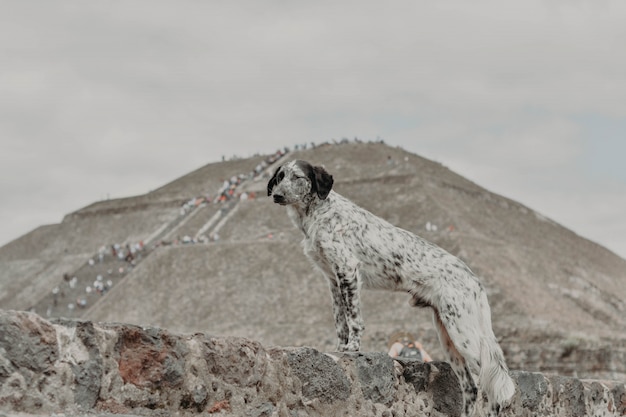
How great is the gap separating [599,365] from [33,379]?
143 feet

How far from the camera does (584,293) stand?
61.9 metres

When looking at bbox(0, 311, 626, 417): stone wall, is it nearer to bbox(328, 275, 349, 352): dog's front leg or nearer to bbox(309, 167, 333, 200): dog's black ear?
bbox(328, 275, 349, 352): dog's front leg

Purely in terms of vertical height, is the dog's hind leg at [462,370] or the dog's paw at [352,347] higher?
the dog's paw at [352,347]

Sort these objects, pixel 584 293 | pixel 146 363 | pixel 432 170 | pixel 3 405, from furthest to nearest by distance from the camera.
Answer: pixel 432 170
pixel 584 293
pixel 146 363
pixel 3 405

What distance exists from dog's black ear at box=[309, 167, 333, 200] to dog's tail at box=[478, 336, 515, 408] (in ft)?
5.31

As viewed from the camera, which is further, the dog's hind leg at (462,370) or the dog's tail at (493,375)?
the dog's hind leg at (462,370)

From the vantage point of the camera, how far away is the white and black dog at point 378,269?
7156 millimetres

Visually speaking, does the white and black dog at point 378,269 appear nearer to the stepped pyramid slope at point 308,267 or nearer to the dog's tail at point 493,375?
the dog's tail at point 493,375

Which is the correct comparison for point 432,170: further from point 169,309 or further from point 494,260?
point 169,309

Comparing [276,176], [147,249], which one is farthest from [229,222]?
[276,176]

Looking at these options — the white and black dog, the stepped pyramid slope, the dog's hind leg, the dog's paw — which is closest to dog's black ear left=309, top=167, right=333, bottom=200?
the white and black dog

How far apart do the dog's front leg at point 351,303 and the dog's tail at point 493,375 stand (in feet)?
3.20

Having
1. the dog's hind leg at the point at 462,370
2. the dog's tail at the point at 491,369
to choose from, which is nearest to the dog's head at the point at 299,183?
the dog's hind leg at the point at 462,370

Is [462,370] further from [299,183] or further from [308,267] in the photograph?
[308,267]
